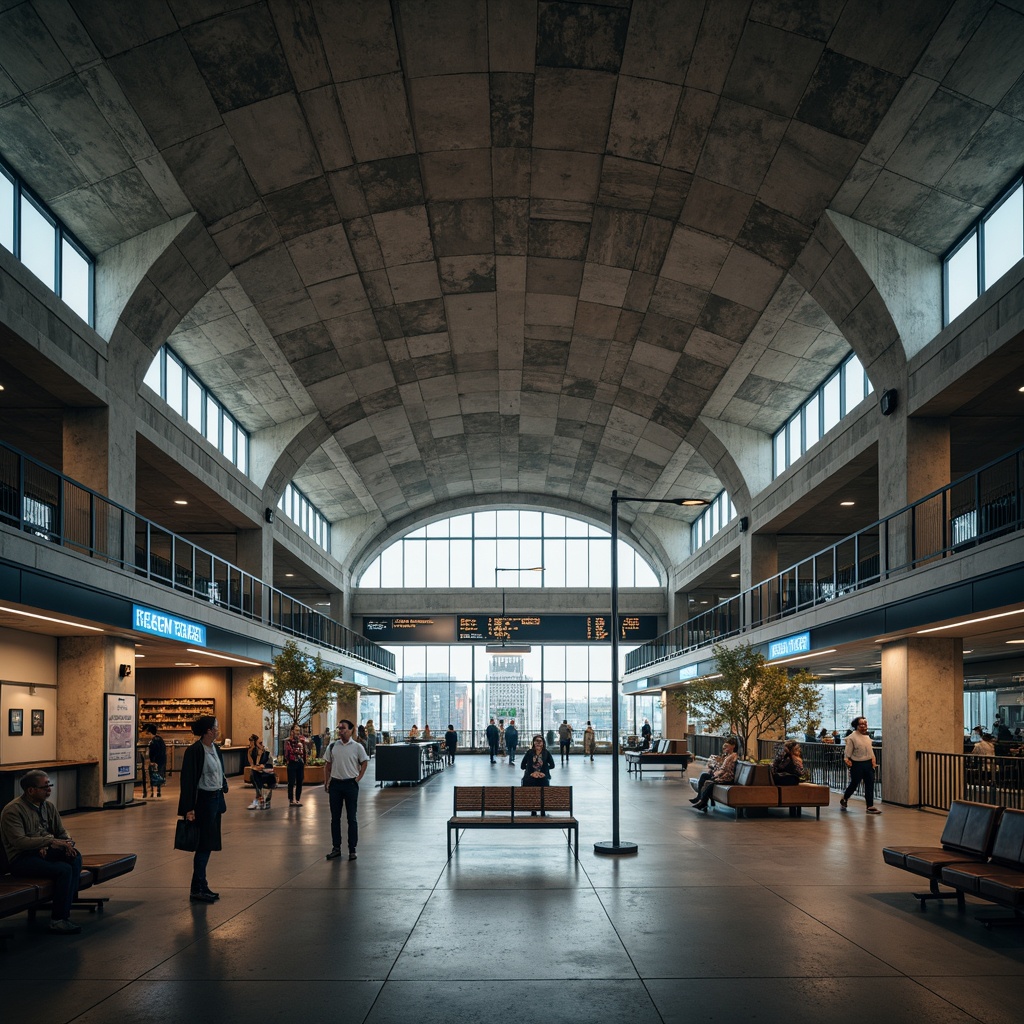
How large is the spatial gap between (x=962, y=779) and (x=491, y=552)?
3100cm

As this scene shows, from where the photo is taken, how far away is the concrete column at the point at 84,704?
58.5 ft

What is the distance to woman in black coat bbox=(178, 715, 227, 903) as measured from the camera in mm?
9234

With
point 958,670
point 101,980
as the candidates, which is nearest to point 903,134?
point 958,670

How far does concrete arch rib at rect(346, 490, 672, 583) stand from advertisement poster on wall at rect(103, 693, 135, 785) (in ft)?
82.4

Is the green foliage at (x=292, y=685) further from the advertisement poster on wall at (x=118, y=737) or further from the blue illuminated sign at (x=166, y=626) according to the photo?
the advertisement poster on wall at (x=118, y=737)

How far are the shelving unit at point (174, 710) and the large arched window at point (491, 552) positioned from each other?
1620cm

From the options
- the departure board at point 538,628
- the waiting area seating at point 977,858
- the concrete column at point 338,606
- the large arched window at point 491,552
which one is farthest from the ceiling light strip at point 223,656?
the large arched window at point 491,552

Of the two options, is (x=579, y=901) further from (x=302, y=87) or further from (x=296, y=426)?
(x=296, y=426)

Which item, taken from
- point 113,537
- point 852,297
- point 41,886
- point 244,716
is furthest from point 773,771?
point 244,716

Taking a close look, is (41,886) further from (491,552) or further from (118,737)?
(491,552)

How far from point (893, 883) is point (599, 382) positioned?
20.6 meters

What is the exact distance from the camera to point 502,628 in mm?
43969

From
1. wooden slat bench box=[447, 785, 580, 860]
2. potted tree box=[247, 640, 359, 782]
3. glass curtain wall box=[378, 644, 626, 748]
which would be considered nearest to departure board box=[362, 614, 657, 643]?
glass curtain wall box=[378, 644, 626, 748]

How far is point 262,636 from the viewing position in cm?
2673
